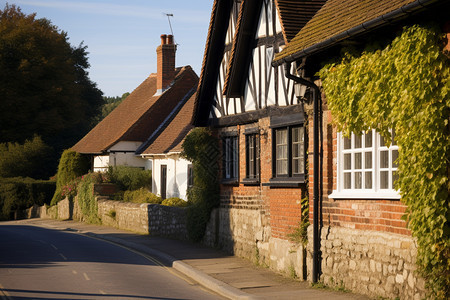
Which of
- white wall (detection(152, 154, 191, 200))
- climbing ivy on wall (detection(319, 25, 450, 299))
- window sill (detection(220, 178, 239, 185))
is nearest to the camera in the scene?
climbing ivy on wall (detection(319, 25, 450, 299))

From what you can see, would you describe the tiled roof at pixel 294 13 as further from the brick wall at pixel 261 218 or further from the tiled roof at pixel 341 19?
the brick wall at pixel 261 218

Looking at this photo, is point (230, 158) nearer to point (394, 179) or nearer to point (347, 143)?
point (347, 143)

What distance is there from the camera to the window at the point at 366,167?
10.9m

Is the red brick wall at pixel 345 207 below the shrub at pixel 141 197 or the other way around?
the other way around

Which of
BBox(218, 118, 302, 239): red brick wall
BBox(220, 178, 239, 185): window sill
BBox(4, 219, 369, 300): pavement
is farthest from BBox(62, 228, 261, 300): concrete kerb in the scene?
BBox(220, 178, 239, 185): window sill

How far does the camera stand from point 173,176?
34.0 m

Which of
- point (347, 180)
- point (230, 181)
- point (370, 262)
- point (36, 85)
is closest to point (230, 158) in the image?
point (230, 181)

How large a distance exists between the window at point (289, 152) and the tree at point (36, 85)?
41.6m

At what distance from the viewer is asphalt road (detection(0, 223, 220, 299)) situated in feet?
40.4

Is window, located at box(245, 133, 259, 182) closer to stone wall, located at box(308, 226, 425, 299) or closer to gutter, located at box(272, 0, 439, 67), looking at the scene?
stone wall, located at box(308, 226, 425, 299)

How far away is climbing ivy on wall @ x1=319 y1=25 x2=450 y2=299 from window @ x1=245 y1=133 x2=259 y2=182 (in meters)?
7.67

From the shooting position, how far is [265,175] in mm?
16750

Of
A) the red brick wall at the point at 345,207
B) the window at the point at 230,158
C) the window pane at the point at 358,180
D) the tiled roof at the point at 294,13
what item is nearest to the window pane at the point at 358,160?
the window pane at the point at 358,180

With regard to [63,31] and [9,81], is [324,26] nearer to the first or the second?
[9,81]
